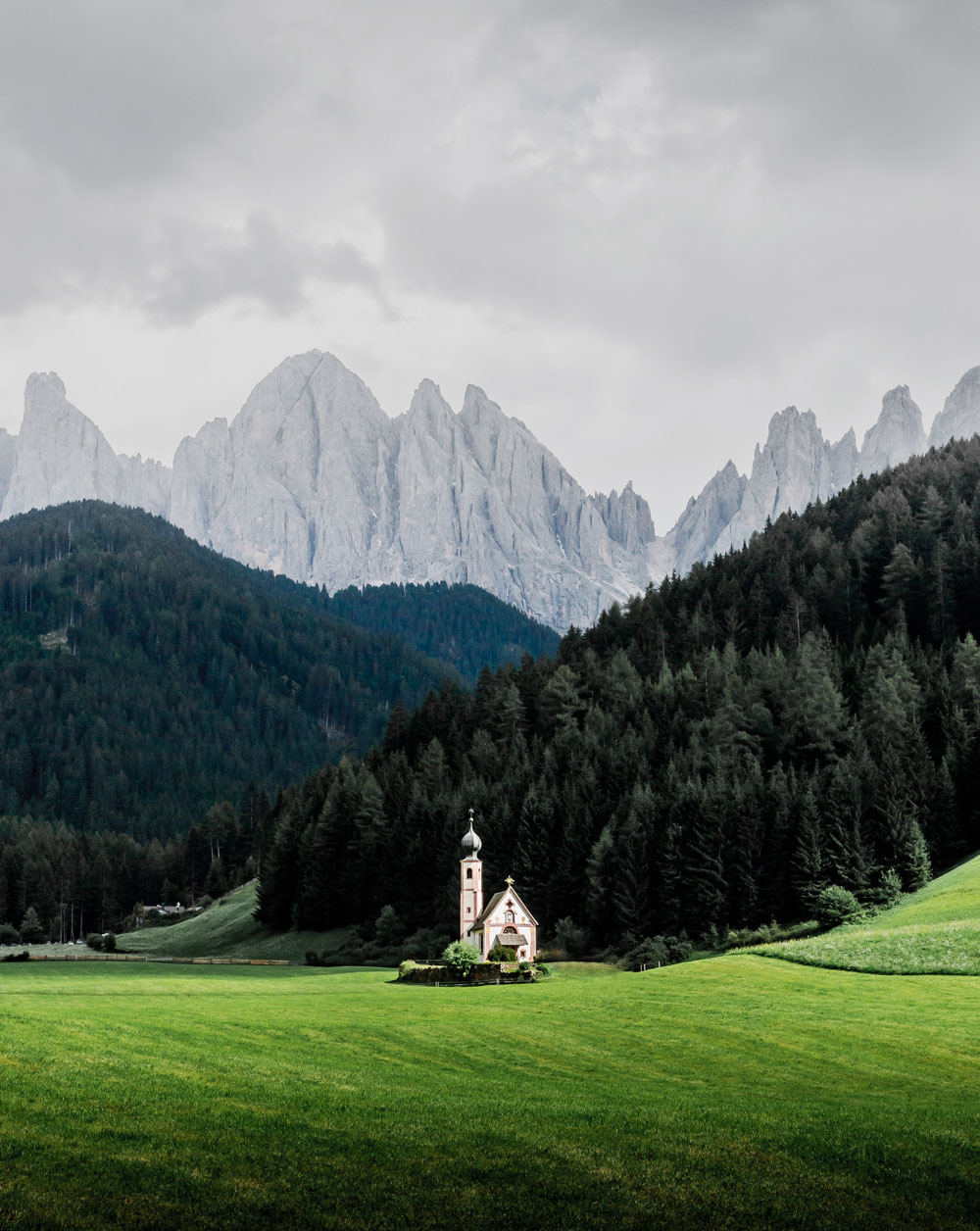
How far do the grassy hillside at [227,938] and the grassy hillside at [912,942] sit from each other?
2045 inches

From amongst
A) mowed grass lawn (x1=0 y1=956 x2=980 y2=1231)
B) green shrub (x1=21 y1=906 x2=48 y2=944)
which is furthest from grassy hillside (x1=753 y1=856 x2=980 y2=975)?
green shrub (x1=21 y1=906 x2=48 y2=944)

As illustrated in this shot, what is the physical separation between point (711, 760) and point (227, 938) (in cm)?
5482

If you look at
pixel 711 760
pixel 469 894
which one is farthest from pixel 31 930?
pixel 711 760

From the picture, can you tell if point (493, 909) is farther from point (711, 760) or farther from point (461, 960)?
point (711, 760)

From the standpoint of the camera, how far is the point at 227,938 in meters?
122

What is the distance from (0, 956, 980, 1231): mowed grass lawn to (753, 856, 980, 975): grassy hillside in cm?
889

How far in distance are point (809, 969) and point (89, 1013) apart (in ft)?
110

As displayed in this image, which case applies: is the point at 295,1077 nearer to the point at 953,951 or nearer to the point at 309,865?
the point at 953,951

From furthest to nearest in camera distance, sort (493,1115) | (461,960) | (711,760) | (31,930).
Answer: (31,930) → (711,760) → (461,960) → (493,1115)

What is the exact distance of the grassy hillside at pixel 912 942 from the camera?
53406 millimetres

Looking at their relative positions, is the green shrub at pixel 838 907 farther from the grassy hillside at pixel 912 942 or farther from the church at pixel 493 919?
the church at pixel 493 919

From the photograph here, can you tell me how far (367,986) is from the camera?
63500 mm

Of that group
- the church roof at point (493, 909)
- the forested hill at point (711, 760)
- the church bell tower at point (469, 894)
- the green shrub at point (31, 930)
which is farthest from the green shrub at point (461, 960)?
the green shrub at point (31, 930)

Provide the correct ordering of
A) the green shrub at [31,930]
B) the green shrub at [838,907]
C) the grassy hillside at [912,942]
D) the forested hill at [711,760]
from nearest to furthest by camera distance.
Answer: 1. the grassy hillside at [912,942]
2. the green shrub at [838,907]
3. the forested hill at [711,760]
4. the green shrub at [31,930]
